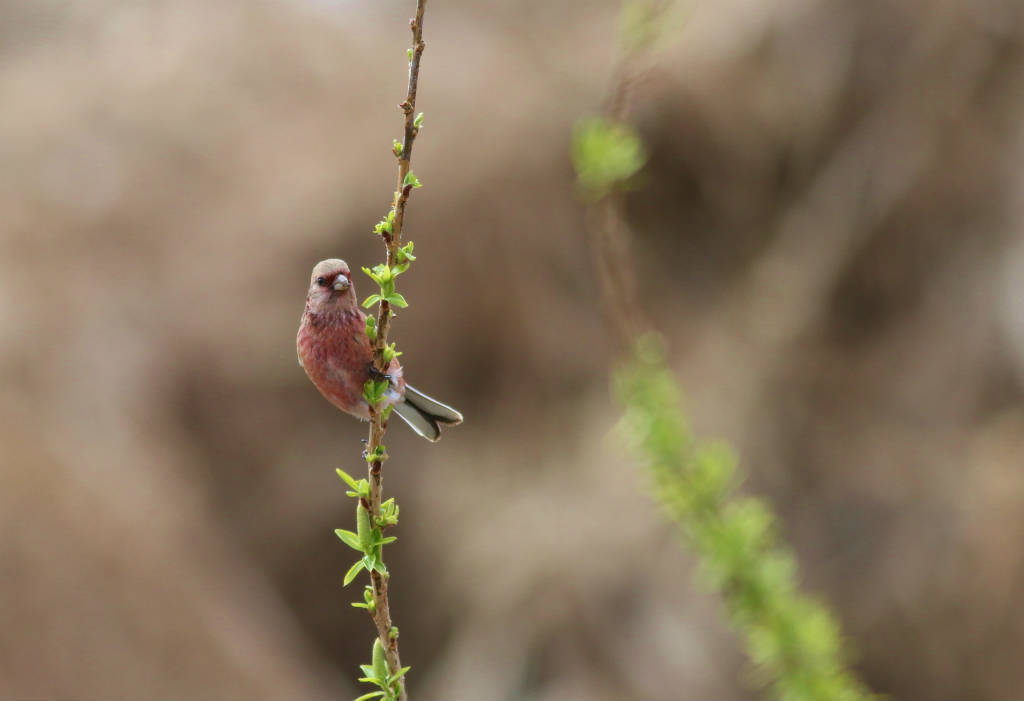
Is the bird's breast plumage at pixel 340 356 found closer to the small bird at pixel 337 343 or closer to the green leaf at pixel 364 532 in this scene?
the small bird at pixel 337 343

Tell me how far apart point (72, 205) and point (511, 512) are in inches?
116

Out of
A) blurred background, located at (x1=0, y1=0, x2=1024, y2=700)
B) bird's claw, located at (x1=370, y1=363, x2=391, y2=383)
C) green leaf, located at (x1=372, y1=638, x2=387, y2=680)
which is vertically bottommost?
green leaf, located at (x1=372, y1=638, x2=387, y2=680)

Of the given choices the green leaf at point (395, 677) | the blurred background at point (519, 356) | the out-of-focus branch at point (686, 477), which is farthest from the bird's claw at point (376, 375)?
the blurred background at point (519, 356)

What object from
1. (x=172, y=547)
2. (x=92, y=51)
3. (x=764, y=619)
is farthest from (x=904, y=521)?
(x=92, y=51)

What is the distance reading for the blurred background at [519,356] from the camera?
11.4 ft

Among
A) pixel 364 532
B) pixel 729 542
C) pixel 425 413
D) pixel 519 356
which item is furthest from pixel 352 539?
pixel 519 356

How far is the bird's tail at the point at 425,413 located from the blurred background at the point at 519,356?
2117mm

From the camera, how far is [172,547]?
13.6ft

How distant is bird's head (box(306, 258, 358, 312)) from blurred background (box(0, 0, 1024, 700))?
224 cm

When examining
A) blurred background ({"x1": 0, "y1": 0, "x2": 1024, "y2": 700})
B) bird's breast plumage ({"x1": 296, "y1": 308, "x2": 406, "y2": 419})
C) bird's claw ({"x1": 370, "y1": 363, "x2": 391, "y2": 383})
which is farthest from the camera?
blurred background ({"x1": 0, "y1": 0, "x2": 1024, "y2": 700})

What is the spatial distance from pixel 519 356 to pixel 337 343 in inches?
135

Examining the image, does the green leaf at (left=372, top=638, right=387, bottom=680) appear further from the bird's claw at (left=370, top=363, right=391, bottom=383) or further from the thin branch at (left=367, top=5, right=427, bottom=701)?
the bird's claw at (left=370, top=363, right=391, bottom=383)

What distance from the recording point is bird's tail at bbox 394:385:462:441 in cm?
112

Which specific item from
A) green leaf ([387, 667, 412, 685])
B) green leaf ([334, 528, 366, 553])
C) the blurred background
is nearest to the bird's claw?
green leaf ([334, 528, 366, 553])
